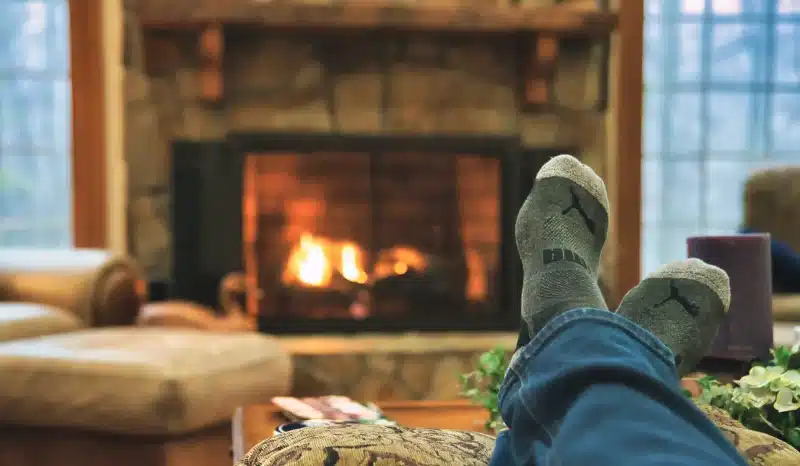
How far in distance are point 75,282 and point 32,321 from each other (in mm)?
169

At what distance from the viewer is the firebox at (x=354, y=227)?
2604 mm

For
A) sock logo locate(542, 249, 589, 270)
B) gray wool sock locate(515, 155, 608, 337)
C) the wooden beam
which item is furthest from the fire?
sock logo locate(542, 249, 589, 270)

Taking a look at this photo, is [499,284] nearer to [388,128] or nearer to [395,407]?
[388,128]

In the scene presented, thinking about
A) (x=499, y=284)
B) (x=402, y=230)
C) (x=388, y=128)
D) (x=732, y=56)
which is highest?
(x=732, y=56)

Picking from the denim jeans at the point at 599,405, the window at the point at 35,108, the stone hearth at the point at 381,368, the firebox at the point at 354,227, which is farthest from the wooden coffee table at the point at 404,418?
the window at the point at 35,108

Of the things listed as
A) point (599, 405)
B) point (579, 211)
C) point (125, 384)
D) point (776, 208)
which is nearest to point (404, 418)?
point (579, 211)

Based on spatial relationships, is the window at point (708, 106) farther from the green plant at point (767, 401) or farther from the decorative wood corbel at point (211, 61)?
the green plant at point (767, 401)

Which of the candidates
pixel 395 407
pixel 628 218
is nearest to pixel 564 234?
pixel 395 407

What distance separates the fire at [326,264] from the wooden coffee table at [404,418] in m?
1.31

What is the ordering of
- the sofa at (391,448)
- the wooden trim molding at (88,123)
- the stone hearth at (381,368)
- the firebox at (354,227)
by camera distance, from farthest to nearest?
the wooden trim molding at (88,123) → the firebox at (354,227) → the stone hearth at (381,368) → the sofa at (391,448)

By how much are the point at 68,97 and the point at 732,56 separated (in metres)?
2.42

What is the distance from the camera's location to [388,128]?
2686 mm

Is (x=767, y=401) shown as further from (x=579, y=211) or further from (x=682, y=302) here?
(x=579, y=211)

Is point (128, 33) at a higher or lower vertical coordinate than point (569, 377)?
higher
